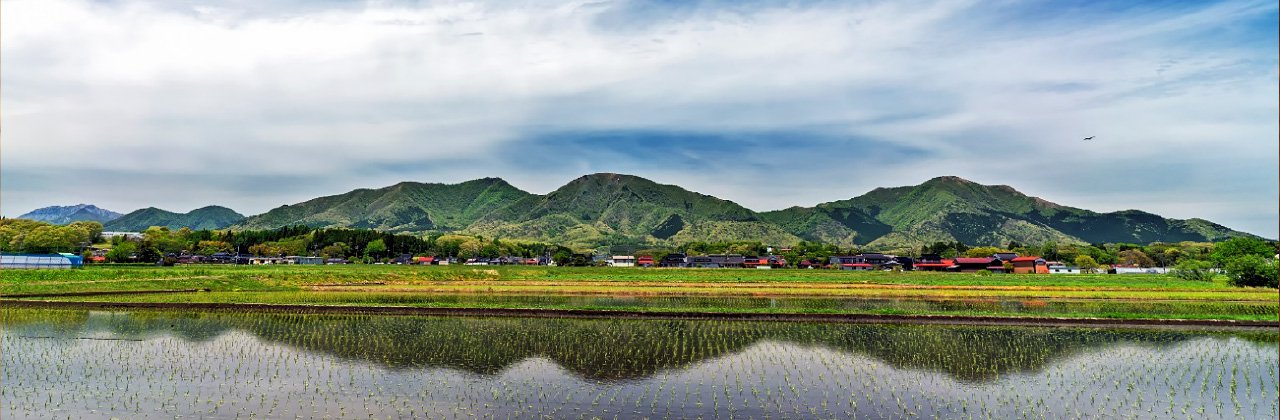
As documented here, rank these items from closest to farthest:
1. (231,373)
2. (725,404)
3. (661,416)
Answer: (661,416) < (725,404) < (231,373)

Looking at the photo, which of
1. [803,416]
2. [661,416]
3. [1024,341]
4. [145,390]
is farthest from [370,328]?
[1024,341]

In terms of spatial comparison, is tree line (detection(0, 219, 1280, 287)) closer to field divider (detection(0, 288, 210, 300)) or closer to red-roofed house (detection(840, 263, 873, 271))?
red-roofed house (detection(840, 263, 873, 271))

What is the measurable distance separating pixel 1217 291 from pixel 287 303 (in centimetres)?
8049

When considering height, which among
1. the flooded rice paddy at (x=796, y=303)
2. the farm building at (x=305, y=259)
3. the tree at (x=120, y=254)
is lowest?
the flooded rice paddy at (x=796, y=303)

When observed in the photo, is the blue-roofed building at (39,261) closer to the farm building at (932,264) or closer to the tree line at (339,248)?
the tree line at (339,248)

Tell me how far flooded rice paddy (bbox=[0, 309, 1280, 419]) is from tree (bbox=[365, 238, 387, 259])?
120477 mm

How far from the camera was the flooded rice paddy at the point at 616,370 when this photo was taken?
1945 centimetres

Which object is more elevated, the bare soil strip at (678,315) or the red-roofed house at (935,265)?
the red-roofed house at (935,265)

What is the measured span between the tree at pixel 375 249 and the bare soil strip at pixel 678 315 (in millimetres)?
111277

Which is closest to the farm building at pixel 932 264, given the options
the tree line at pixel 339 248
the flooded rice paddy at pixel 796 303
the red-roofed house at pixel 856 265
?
the red-roofed house at pixel 856 265

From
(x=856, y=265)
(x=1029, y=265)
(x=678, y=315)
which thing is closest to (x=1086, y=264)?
(x=1029, y=265)

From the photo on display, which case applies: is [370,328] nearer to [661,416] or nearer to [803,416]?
[661,416]

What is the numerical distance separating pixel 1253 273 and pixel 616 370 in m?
74.9

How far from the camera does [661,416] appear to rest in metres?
18.5
